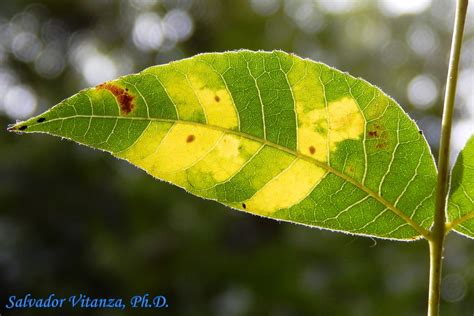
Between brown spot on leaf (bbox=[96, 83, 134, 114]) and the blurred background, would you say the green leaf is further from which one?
the blurred background

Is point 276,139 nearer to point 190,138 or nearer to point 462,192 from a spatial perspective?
point 190,138

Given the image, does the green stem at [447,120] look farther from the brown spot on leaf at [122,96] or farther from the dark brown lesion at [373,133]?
the brown spot on leaf at [122,96]

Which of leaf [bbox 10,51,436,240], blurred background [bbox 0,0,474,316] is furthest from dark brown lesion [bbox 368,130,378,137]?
blurred background [bbox 0,0,474,316]

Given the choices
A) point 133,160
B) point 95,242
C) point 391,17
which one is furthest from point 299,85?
point 391,17

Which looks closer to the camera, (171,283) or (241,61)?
(241,61)

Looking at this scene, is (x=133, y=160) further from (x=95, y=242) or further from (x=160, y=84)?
(x=95, y=242)

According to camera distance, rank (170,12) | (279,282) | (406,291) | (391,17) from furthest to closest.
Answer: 1. (391,17)
2. (170,12)
3. (279,282)
4. (406,291)

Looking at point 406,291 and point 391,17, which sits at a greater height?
point 391,17
